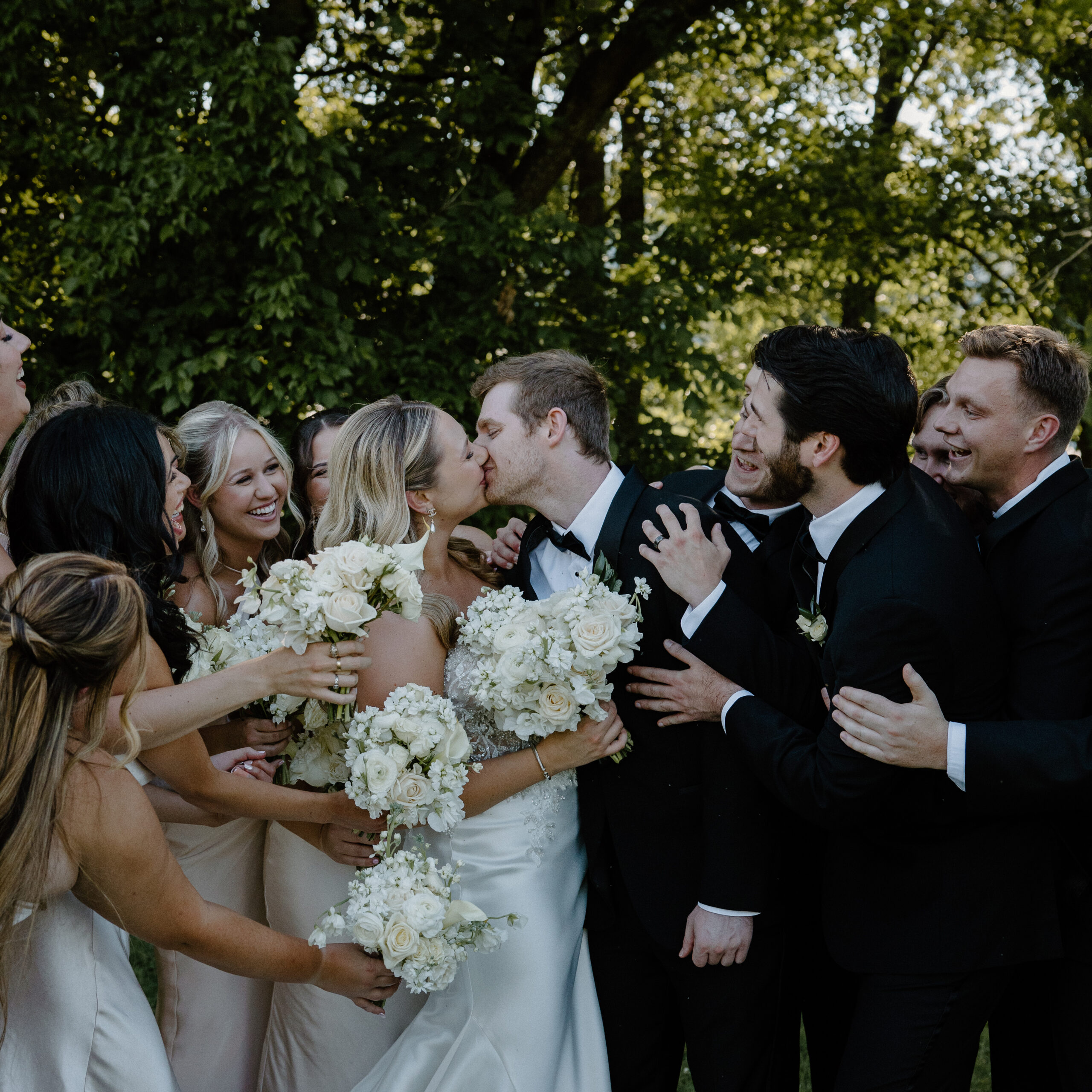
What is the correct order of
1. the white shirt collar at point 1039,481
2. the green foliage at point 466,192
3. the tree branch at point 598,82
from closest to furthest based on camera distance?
the white shirt collar at point 1039,481, the green foliage at point 466,192, the tree branch at point 598,82

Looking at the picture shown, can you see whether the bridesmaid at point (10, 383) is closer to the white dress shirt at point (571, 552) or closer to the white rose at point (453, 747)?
the white rose at point (453, 747)

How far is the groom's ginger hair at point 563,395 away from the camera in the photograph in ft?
12.4

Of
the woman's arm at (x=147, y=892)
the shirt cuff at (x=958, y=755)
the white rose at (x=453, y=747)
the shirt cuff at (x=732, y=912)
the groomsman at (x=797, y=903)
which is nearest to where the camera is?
the woman's arm at (x=147, y=892)

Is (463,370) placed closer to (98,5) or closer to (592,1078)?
(98,5)

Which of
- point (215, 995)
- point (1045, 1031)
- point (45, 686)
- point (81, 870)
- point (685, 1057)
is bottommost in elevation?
point (685, 1057)

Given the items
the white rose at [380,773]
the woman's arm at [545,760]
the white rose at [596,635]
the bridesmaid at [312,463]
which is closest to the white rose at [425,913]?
the white rose at [380,773]

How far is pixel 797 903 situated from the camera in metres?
3.69

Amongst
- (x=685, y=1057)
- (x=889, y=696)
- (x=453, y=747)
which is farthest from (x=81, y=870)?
(x=685, y=1057)

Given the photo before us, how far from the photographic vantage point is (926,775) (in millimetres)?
3045

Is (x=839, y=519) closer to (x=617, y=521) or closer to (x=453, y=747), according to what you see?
(x=617, y=521)

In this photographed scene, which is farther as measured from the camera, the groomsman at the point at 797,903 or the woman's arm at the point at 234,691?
the groomsman at the point at 797,903

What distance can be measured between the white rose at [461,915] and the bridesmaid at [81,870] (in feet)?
1.24

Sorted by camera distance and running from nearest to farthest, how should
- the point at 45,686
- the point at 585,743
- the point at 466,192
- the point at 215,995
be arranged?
the point at 45,686 → the point at 585,743 → the point at 215,995 → the point at 466,192

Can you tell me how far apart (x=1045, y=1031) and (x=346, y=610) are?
2.72m
